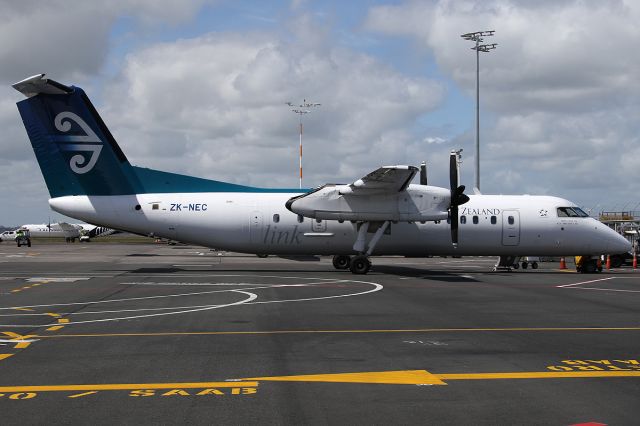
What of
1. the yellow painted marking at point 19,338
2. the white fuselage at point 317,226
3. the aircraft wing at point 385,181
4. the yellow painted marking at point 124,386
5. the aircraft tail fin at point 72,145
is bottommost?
the yellow painted marking at point 124,386

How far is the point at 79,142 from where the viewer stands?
29469mm

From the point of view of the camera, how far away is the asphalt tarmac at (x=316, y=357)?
741 centimetres

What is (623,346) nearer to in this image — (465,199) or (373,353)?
(373,353)

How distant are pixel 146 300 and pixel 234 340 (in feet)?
25.5

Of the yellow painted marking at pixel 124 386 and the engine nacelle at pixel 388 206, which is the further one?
the engine nacelle at pixel 388 206

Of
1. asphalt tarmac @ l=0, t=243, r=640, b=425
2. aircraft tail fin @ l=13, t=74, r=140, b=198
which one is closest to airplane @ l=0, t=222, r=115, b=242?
aircraft tail fin @ l=13, t=74, r=140, b=198

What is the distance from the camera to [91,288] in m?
22.7

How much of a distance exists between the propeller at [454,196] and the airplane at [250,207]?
0.15 ft

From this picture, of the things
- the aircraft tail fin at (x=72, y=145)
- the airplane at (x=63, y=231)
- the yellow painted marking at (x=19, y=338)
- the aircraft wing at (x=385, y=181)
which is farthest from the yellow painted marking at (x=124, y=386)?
the airplane at (x=63, y=231)

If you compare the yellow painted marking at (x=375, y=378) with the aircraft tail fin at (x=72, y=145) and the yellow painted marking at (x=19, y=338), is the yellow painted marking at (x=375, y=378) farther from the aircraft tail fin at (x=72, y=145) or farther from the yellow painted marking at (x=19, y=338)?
the aircraft tail fin at (x=72, y=145)

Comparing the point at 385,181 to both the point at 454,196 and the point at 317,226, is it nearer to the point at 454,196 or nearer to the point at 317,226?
the point at 454,196

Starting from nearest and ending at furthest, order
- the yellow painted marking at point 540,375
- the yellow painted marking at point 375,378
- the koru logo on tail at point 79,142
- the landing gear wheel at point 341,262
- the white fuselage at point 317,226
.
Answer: the yellow painted marking at point 375,378 < the yellow painted marking at point 540,375 < the koru logo on tail at point 79,142 < the white fuselage at point 317,226 < the landing gear wheel at point 341,262

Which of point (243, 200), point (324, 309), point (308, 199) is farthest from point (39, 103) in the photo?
point (324, 309)

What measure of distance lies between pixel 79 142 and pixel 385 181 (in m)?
14.1
